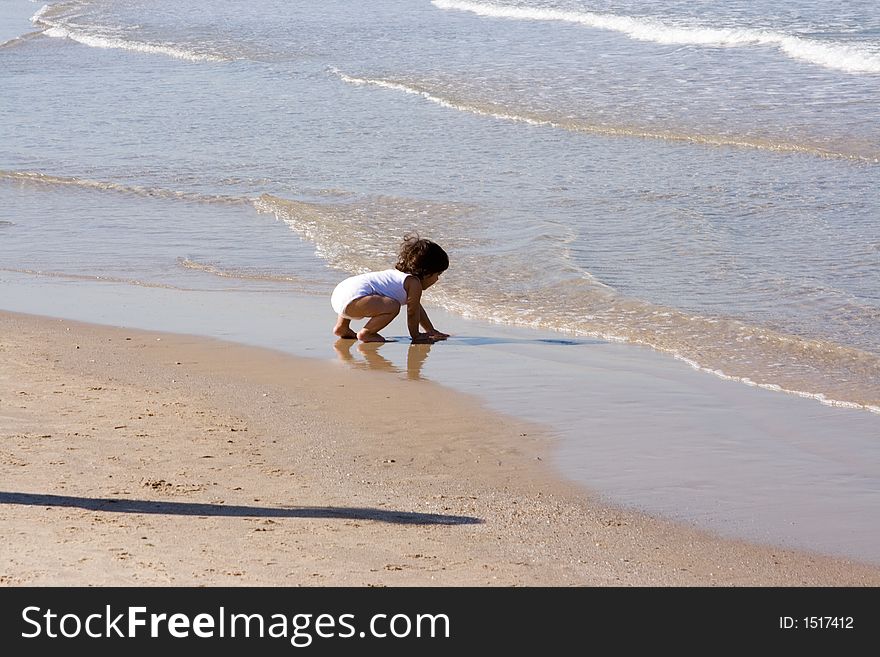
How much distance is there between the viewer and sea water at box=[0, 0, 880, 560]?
8.27 metres

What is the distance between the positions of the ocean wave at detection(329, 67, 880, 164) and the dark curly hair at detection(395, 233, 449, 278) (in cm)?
726

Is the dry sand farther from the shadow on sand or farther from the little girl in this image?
the little girl

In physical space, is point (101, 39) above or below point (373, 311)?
above

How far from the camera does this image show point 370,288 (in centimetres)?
763

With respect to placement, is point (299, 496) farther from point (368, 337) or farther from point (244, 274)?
point (244, 274)

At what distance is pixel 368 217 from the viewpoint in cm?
1105

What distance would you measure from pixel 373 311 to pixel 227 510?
3099 millimetres

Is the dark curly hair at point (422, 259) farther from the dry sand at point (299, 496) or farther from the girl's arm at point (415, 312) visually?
the dry sand at point (299, 496)

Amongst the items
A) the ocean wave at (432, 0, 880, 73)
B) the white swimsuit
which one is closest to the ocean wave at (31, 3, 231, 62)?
the ocean wave at (432, 0, 880, 73)

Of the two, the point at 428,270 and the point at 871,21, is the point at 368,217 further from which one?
the point at 871,21

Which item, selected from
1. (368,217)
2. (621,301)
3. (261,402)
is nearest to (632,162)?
(368,217)

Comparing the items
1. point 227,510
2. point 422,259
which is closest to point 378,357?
point 422,259

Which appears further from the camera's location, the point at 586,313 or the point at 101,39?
the point at 101,39
